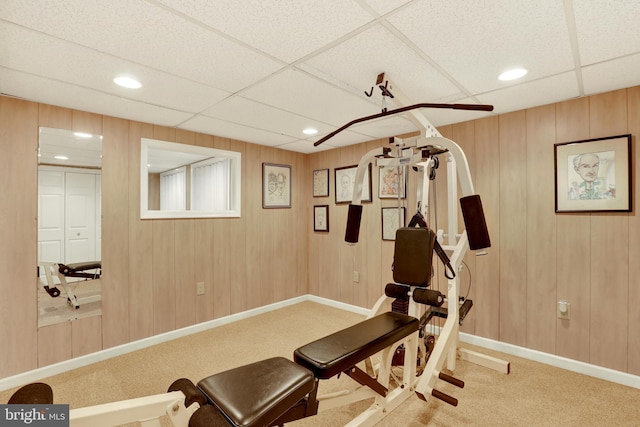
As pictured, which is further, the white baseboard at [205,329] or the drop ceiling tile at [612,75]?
the white baseboard at [205,329]

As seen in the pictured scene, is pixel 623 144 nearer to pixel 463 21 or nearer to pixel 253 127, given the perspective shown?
pixel 463 21

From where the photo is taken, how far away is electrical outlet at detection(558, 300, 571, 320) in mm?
2496

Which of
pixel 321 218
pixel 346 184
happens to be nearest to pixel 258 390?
pixel 346 184

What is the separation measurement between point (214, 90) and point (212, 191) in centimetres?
209

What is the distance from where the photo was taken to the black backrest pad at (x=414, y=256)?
1.99 metres

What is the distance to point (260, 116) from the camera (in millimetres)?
2826

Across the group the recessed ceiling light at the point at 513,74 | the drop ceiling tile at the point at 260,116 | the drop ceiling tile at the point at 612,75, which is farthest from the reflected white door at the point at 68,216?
the drop ceiling tile at the point at 612,75

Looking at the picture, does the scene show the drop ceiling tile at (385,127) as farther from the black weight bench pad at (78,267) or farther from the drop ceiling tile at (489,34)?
the black weight bench pad at (78,267)

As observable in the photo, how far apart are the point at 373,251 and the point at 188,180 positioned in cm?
287

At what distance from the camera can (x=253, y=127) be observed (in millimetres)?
3189

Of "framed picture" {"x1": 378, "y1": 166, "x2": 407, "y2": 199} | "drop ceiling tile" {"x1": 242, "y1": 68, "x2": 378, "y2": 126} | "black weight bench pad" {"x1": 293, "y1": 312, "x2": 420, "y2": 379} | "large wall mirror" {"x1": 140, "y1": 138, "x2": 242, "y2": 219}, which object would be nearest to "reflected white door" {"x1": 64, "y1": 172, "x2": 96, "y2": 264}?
"large wall mirror" {"x1": 140, "y1": 138, "x2": 242, "y2": 219}

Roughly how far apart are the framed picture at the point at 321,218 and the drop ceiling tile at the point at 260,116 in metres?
1.31

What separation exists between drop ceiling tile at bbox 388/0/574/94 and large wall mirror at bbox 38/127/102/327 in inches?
108

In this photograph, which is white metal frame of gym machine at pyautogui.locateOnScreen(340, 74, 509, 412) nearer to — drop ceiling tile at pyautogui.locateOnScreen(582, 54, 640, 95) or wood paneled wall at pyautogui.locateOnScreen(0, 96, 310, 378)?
drop ceiling tile at pyautogui.locateOnScreen(582, 54, 640, 95)
